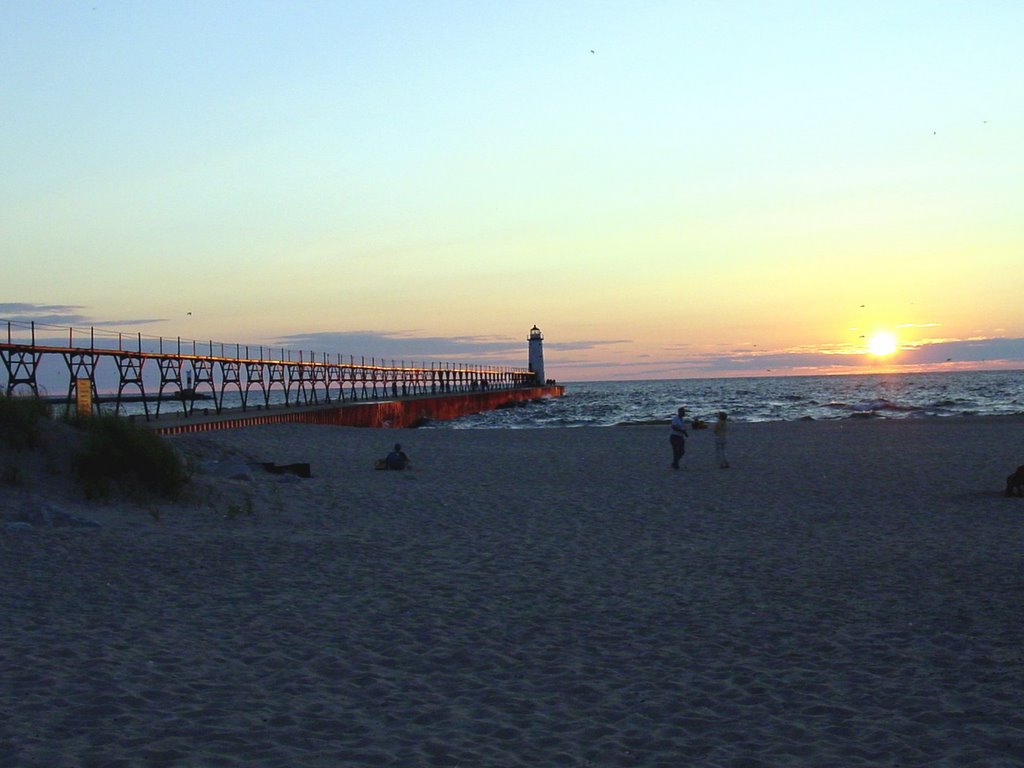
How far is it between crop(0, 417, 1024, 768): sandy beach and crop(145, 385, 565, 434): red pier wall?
1635cm

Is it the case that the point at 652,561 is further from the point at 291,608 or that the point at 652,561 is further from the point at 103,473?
the point at 103,473

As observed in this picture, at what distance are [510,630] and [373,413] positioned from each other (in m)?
49.1

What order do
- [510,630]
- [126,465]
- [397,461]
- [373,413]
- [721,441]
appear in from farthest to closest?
[373,413], [721,441], [397,461], [126,465], [510,630]

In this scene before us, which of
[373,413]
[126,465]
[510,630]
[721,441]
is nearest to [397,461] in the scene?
[721,441]

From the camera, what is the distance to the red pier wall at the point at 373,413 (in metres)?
35.9

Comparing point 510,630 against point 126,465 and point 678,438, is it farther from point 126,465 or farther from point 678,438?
point 678,438

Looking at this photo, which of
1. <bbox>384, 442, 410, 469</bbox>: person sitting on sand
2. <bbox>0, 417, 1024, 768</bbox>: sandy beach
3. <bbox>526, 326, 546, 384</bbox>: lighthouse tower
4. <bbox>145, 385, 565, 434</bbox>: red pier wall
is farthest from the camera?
<bbox>526, 326, 546, 384</bbox>: lighthouse tower

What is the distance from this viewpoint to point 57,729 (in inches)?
224

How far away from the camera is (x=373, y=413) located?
187ft

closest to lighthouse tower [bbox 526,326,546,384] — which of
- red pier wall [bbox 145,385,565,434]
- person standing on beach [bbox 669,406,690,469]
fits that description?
red pier wall [bbox 145,385,565,434]

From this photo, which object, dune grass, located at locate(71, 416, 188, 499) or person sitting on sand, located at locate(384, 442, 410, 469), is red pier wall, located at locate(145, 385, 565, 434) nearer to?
person sitting on sand, located at locate(384, 442, 410, 469)

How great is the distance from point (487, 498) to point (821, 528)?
19.6 ft

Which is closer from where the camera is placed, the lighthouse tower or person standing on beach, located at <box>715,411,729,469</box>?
person standing on beach, located at <box>715,411,729,469</box>

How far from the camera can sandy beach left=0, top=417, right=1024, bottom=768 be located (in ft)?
18.8
